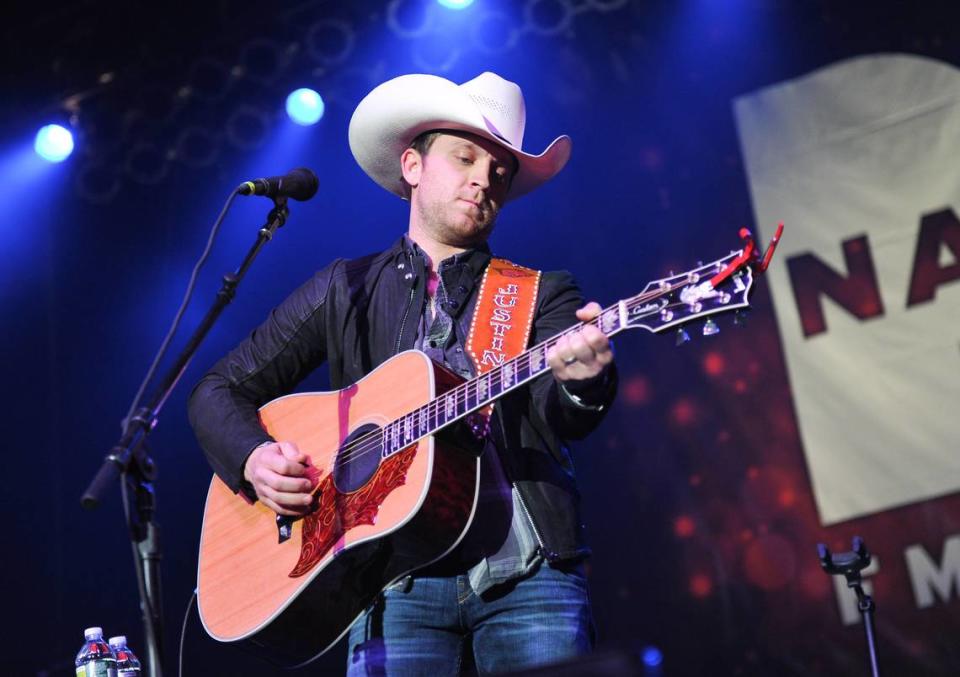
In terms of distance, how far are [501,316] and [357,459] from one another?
58 cm

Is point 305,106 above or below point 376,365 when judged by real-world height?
above

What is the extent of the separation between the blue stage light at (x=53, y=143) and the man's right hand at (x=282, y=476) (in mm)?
Result: 4618

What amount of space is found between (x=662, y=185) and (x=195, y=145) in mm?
3092

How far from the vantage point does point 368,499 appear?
9.11 feet

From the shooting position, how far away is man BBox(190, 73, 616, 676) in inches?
106

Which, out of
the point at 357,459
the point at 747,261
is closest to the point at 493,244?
the point at 357,459

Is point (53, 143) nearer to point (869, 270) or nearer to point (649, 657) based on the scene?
point (869, 270)

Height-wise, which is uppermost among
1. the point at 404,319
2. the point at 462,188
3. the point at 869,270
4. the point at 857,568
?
the point at 869,270

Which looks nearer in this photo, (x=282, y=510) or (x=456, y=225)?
(x=282, y=510)

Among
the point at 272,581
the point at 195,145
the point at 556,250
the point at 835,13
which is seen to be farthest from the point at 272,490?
the point at 195,145

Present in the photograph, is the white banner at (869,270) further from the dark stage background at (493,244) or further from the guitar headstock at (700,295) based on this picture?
the guitar headstock at (700,295)

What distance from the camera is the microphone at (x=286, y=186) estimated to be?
3.00 m

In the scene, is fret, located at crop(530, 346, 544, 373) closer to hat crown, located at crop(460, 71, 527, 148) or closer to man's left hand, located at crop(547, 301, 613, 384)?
man's left hand, located at crop(547, 301, 613, 384)

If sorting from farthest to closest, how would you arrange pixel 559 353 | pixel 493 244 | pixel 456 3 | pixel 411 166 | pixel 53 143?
pixel 53 143, pixel 456 3, pixel 493 244, pixel 411 166, pixel 559 353
